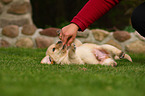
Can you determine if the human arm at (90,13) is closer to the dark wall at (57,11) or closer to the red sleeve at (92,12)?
the red sleeve at (92,12)

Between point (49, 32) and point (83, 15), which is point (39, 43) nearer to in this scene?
point (49, 32)

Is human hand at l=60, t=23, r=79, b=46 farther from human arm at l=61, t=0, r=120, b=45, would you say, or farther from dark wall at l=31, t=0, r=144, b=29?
dark wall at l=31, t=0, r=144, b=29

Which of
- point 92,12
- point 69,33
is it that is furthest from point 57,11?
point 69,33

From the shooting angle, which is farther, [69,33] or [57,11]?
[57,11]

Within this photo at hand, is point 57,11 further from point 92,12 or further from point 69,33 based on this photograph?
point 69,33

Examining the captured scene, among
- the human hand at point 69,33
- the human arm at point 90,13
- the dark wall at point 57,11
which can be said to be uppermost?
the human arm at point 90,13

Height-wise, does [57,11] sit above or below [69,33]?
below

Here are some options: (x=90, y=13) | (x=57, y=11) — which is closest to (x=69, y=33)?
(x=90, y=13)

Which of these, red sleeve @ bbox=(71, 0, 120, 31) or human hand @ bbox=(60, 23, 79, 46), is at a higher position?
red sleeve @ bbox=(71, 0, 120, 31)

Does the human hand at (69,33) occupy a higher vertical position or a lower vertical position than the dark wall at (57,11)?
higher

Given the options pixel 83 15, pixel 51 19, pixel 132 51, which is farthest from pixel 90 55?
pixel 51 19

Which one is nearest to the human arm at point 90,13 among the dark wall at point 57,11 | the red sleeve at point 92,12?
the red sleeve at point 92,12

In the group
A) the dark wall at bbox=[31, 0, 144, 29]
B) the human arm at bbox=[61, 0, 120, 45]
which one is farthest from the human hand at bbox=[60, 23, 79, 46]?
the dark wall at bbox=[31, 0, 144, 29]

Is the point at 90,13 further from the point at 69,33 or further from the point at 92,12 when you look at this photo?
the point at 69,33
